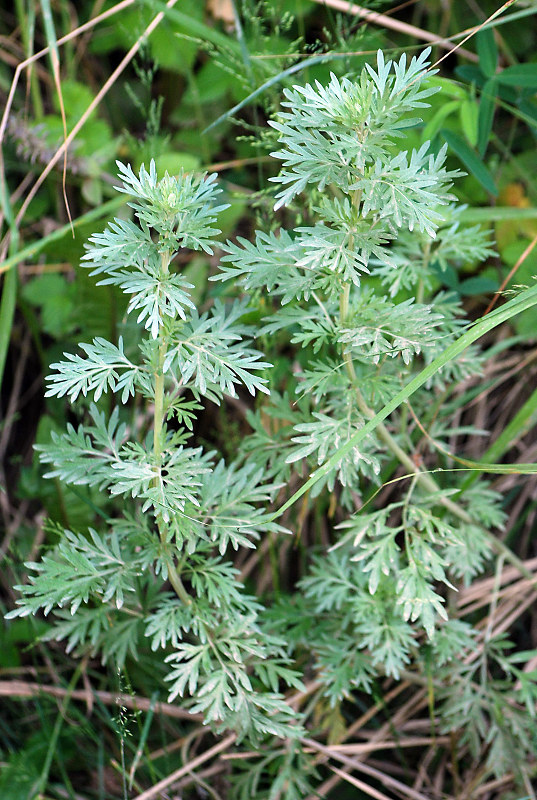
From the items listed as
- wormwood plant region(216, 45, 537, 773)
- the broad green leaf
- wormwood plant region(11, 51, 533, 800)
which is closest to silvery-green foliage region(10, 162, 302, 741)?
wormwood plant region(11, 51, 533, 800)

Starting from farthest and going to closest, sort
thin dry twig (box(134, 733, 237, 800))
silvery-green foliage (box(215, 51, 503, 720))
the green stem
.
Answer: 1. thin dry twig (box(134, 733, 237, 800))
2. the green stem
3. silvery-green foliage (box(215, 51, 503, 720))

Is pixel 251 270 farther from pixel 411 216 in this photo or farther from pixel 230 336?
pixel 411 216

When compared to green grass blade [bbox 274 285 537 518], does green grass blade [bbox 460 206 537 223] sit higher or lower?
higher

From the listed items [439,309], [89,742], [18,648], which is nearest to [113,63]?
[439,309]

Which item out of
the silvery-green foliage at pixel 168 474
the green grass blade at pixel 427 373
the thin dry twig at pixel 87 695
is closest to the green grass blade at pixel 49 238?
the silvery-green foliage at pixel 168 474

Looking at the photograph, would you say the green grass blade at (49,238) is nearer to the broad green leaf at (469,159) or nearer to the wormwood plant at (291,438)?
the wormwood plant at (291,438)

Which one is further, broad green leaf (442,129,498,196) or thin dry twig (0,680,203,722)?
thin dry twig (0,680,203,722)

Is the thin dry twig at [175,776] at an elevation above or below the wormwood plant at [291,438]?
below

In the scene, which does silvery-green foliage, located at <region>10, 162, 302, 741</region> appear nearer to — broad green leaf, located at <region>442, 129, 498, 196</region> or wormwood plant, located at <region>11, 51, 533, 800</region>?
wormwood plant, located at <region>11, 51, 533, 800</region>
